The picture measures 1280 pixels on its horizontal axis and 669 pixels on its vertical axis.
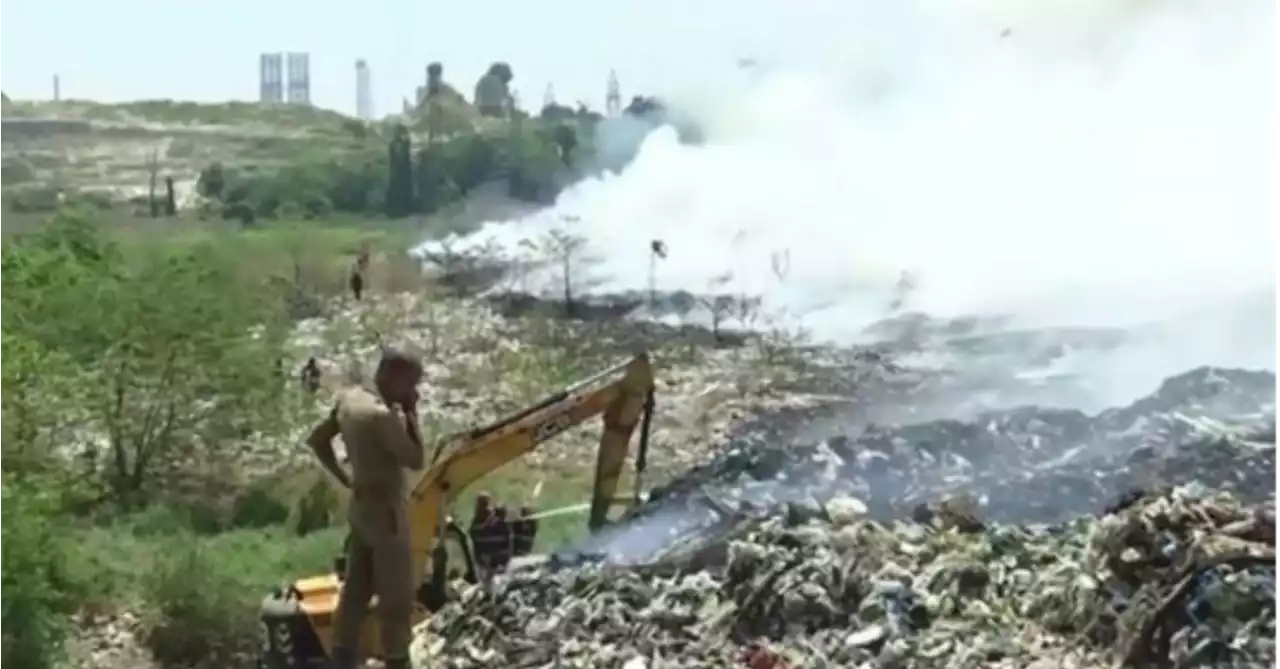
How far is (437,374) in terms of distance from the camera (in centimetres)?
2420

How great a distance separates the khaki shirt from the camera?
5.85m

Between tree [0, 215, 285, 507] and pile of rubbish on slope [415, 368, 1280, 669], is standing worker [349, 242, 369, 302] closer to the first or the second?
tree [0, 215, 285, 507]

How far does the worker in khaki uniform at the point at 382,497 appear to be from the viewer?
19.1 ft

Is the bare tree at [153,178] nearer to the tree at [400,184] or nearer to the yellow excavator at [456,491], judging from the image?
the tree at [400,184]

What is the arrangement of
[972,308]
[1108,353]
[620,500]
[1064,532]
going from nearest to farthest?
[1064,532] < [620,500] < [1108,353] < [972,308]

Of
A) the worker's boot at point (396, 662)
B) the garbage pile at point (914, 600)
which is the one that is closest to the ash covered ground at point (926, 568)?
the garbage pile at point (914, 600)

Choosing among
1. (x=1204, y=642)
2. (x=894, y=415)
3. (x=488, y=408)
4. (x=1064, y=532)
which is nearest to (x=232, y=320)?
(x=488, y=408)

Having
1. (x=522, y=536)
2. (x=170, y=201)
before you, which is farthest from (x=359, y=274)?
(x=522, y=536)

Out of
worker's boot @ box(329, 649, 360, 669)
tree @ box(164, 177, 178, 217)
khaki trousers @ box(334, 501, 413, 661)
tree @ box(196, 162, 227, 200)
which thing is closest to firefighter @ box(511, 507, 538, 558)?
worker's boot @ box(329, 649, 360, 669)

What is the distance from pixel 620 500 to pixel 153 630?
315 centimetres

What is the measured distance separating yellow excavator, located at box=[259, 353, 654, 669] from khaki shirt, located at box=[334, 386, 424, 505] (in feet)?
6.04

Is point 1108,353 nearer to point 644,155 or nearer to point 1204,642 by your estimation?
point 1204,642

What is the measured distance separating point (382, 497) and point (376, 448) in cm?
16

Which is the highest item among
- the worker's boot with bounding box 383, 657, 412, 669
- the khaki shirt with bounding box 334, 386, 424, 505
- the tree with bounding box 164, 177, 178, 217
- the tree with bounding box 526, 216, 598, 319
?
the khaki shirt with bounding box 334, 386, 424, 505
